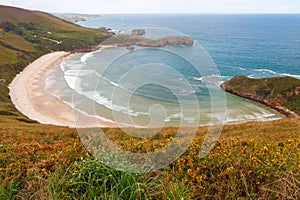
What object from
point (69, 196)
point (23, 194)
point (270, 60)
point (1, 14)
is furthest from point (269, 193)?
point (1, 14)

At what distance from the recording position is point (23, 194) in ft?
12.8

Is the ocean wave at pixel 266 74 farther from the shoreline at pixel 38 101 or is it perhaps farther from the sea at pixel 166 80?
the shoreline at pixel 38 101

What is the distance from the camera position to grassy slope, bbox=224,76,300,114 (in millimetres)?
40562

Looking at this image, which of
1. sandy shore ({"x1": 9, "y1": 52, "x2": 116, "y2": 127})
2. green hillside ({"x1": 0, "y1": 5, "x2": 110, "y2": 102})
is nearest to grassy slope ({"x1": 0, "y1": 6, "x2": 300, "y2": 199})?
sandy shore ({"x1": 9, "y1": 52, "x2": 116, "y2": 127})

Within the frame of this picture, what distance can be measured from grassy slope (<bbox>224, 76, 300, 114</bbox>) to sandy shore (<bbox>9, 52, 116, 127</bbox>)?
98.9ft

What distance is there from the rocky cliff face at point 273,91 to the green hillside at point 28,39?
46.1 m

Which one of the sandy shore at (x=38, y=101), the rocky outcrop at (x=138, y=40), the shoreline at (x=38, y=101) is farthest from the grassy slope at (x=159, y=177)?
the sandy shore at (x=38, y=101)

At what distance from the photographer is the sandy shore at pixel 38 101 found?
35.5 metres

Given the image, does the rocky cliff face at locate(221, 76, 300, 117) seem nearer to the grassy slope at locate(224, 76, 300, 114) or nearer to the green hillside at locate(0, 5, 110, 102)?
the grassy slope at locate(224, 76, 300, 114)

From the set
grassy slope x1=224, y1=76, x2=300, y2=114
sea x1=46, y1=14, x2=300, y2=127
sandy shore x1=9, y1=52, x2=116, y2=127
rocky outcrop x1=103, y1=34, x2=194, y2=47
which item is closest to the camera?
sea x1=46, y1=14, x2=300, y2=127

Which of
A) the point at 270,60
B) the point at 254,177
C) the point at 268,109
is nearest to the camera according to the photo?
the point at 254,177

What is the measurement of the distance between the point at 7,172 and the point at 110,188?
6.95 feet

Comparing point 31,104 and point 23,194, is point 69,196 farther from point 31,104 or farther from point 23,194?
point 31,104

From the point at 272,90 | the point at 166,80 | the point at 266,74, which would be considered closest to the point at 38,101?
the point at 166,80
